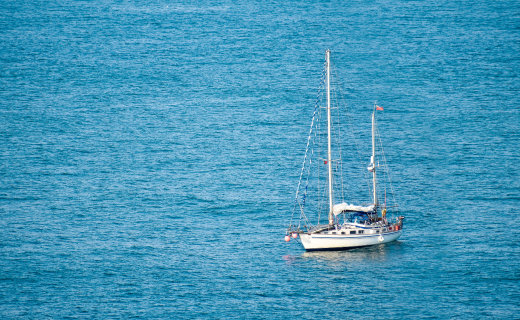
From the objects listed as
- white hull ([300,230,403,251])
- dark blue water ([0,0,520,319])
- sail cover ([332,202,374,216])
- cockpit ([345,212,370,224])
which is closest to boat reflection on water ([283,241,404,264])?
dark blue water ([0,0,520,319])

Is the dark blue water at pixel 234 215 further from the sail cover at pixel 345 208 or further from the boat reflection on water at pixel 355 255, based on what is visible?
the sail cover at pixel 345 208

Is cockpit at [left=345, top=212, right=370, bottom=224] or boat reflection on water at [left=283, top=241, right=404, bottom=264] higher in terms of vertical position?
cockpit at [left=345, top=212, right=370, bottom=224]

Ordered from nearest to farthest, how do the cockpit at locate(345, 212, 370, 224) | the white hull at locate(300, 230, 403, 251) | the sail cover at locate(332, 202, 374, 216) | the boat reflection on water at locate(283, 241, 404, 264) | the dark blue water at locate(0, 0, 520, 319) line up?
the dark blue water at locate(0, 0, 520, 319), the boat reflection on water at locate(283, 241, 404, 264), the white hull at locate(300, 230, 403, 251), the sail cover at locate(332, 202, 374, 216), the cockpit at locate(345, 212, 370, 224)

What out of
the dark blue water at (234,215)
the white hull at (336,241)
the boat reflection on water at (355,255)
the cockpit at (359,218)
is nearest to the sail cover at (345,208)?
the cockpit at (359,218)

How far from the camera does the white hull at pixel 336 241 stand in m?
121

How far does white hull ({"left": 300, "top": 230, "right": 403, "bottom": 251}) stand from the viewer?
121000 mm

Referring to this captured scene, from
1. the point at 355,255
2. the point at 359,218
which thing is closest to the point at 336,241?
the point at 355,255

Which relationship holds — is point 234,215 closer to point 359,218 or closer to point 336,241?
point 359,218

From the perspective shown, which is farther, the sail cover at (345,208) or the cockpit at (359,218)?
the cockpit at (359,218)

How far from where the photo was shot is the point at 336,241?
12144 cm

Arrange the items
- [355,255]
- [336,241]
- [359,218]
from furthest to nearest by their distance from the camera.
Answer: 1. [359,218]
2. [355,255]
3. [336,241]

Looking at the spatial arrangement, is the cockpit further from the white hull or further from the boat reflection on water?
the boat reflection on water

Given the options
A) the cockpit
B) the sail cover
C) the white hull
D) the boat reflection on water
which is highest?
the sail cover

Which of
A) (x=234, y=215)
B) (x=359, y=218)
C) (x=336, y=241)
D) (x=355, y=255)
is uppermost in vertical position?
(x=359, y=218)
